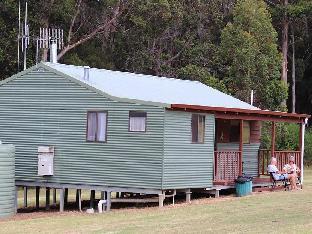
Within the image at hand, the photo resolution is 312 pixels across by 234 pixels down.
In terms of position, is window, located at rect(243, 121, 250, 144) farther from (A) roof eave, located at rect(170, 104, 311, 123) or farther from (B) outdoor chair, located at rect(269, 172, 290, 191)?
(B) outdoor chair, located at rect(269, 172, 290, 191)

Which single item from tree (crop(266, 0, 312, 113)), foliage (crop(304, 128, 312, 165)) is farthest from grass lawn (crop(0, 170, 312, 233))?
tree (crop(266, 0, 312, 113))

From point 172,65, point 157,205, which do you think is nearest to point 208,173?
point 157,205

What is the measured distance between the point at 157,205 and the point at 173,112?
310 centimetres

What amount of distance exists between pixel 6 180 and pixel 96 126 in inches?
128

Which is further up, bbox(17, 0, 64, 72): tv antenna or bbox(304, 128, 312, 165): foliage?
bbox(17, 0, 64, 72): tv antenna

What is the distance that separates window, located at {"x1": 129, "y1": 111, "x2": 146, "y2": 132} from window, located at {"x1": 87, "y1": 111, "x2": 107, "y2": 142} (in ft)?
3.12

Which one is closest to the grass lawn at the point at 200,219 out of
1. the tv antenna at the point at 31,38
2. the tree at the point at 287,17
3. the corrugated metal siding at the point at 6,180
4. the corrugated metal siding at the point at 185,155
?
the corrugated metal siding at the point at 6,180

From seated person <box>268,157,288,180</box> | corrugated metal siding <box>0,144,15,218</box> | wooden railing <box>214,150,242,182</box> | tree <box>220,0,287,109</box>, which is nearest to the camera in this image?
corrugated metal siding <box>0,144,15,218</box>

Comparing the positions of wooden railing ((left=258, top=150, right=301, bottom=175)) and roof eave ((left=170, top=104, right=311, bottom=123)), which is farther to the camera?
wooden railing ((left=258, top=150, right=301, bottom=175))

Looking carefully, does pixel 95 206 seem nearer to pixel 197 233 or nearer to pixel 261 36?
pixel 197 233

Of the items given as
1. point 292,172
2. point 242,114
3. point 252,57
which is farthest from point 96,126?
point 252,57

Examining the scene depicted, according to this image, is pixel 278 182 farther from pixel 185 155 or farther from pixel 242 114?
pixel 185 155

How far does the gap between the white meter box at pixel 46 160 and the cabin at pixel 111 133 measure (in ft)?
0.10

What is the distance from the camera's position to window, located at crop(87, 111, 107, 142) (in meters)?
23.8
